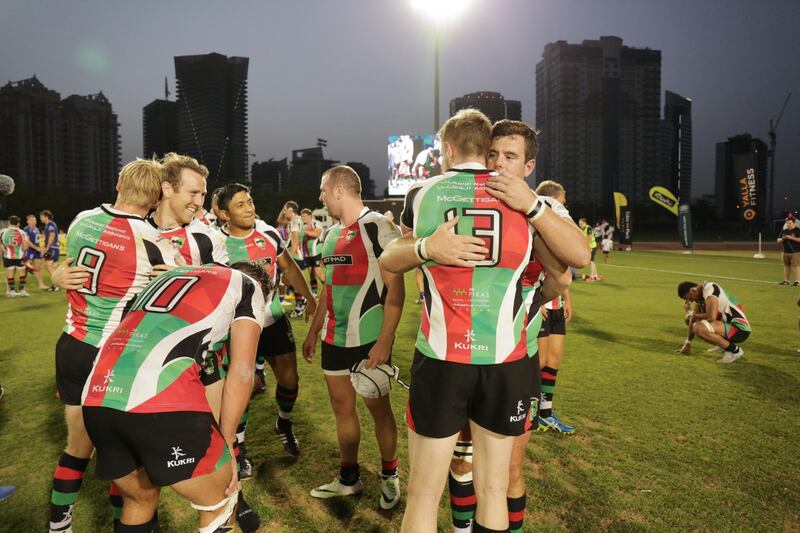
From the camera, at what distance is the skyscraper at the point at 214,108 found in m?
88.4

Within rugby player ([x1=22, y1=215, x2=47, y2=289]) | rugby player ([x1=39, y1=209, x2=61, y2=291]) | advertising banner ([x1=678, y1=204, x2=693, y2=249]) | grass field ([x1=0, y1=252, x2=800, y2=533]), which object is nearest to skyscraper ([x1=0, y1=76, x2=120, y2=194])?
rugby player ([x1=22, y1=215, x2=47, y2=289])

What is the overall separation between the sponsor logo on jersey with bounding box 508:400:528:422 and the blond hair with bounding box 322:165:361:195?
89.1 inches

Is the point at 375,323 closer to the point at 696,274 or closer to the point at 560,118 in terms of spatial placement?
the point at 696,274

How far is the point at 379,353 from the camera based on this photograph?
10.3 ft

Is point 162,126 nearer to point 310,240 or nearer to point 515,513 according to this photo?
point 310,240

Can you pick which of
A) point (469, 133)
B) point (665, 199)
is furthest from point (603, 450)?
point (665, 199)

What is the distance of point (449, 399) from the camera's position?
7.41ft

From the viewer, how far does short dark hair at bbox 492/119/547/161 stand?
284 cm

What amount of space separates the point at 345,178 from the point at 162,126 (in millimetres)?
109266

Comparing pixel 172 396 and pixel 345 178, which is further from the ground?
pixel 345 178

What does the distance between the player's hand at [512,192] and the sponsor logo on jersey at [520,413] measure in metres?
0.92

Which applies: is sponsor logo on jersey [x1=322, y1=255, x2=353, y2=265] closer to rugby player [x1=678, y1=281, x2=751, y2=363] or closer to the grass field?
the grass field

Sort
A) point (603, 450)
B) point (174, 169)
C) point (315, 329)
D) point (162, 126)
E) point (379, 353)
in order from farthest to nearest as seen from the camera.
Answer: point (162, 126)
point (603, 450)
point (315, 329)
point (174, 169)
point (379, 353)

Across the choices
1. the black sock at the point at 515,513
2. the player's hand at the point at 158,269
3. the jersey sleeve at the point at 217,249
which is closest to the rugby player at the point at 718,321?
the black sock at the point at 515,513
